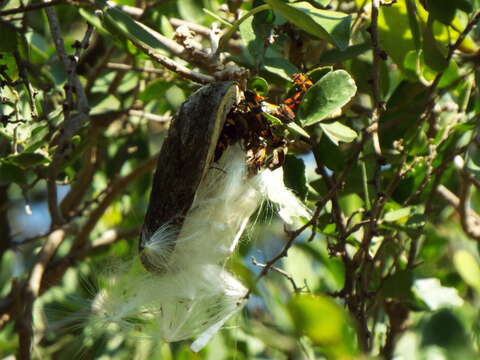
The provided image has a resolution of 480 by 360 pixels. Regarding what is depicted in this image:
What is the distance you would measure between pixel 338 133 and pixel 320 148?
0.44 feet

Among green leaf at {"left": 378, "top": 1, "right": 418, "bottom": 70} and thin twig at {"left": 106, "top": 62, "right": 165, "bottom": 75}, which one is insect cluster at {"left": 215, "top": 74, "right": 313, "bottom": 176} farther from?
thin twig at {"left": 106, "top": 62, "right": 165, "bottom": 75}

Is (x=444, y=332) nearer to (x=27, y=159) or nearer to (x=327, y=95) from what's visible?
(x=327, y=95)

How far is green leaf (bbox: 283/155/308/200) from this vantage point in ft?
5.65

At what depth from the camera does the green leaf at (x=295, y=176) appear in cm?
172

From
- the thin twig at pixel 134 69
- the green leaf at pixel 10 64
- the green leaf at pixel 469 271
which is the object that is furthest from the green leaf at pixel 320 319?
the thin twig at pixel 134 69

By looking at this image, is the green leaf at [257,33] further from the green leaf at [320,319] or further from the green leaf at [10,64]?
the green leaf at [320,319]

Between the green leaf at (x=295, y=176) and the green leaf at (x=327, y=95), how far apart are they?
20cm

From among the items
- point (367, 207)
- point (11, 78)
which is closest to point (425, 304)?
point (367, 207)

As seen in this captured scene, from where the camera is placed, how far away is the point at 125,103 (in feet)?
9.02

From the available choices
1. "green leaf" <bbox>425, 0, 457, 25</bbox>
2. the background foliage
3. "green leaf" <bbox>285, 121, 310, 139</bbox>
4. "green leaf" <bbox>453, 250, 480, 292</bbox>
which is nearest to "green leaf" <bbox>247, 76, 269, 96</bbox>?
the background foliage

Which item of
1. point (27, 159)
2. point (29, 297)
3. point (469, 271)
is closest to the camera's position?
point (469, 271)

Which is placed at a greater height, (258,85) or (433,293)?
(258,85)

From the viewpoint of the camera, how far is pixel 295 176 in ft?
5.68

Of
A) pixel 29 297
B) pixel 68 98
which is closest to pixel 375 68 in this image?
pixel 68 98
